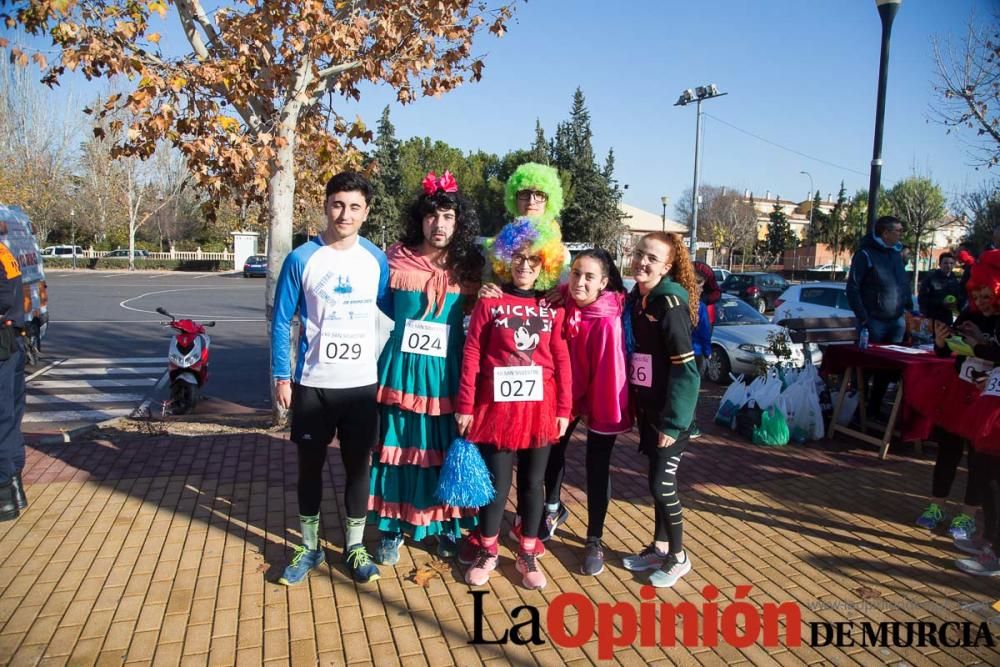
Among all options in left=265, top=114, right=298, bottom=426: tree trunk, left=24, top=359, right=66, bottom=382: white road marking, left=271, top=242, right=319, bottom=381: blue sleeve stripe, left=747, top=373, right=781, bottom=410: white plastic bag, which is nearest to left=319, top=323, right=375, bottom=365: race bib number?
left=271, top=242, right=319, bottom=381: blue sleeve stripe

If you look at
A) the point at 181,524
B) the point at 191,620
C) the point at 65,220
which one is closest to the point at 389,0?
the point at 181,524

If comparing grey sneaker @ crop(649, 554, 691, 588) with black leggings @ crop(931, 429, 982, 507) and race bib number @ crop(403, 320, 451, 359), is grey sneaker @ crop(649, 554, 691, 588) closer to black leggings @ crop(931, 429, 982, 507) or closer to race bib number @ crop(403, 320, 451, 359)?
Answer: race bib number @ crop(403, 320, 451, 359)

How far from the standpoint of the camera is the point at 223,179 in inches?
210

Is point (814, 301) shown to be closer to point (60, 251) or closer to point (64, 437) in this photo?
point (64, 437)

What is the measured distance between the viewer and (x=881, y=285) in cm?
573

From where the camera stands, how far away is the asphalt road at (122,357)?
7990mm

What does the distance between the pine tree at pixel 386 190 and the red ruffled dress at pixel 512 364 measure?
143 feet

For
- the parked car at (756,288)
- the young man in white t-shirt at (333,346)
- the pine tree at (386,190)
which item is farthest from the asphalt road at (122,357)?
the pine tree at (386,190)

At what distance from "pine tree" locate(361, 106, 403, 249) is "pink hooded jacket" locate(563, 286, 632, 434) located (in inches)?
1714

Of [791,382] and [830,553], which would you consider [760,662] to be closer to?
[830,553]

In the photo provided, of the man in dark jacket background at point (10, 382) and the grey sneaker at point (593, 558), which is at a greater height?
the man in dark jacket background at point (10, 382)

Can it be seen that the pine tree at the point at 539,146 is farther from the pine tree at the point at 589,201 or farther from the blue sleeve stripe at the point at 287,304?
the blue sleeve stripe at the point at 287,304

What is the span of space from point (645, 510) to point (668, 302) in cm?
182

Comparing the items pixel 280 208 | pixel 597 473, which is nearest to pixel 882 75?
pixel 597 473
